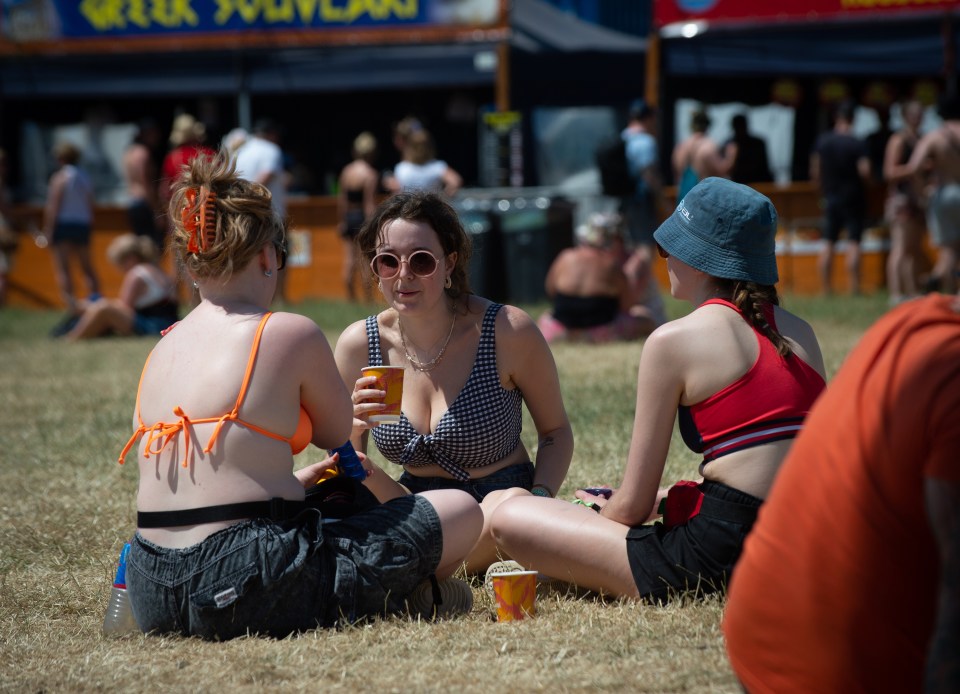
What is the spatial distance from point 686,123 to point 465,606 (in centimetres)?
1222

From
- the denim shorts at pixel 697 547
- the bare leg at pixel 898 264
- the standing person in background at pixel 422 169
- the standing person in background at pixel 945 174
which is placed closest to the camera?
the denim shorts at pixel 697 547

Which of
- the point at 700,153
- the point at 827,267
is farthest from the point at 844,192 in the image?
the point at 700,153

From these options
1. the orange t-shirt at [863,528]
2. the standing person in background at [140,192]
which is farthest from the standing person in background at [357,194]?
the orange t-shirt at [863,528]

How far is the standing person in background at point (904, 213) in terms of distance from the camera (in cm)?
1193

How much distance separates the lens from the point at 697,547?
125 inches

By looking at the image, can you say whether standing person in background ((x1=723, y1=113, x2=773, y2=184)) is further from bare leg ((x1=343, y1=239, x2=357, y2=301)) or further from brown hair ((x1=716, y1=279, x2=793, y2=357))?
brown hair ((x1=716, y1=279, x2=793, y2=357))

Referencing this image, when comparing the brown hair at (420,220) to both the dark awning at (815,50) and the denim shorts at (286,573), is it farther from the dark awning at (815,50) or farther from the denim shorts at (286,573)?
the dark awning at (815,50)

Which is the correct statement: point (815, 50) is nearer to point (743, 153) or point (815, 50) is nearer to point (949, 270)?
point (743, 153)

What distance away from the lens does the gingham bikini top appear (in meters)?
3.81

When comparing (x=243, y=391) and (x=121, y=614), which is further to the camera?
A: (x=121, y=614)

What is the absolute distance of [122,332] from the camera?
11.4 metres

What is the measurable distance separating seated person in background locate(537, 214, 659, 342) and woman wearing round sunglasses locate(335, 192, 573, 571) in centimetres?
540

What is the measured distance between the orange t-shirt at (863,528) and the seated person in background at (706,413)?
881mm

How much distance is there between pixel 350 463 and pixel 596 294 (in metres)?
6.17
